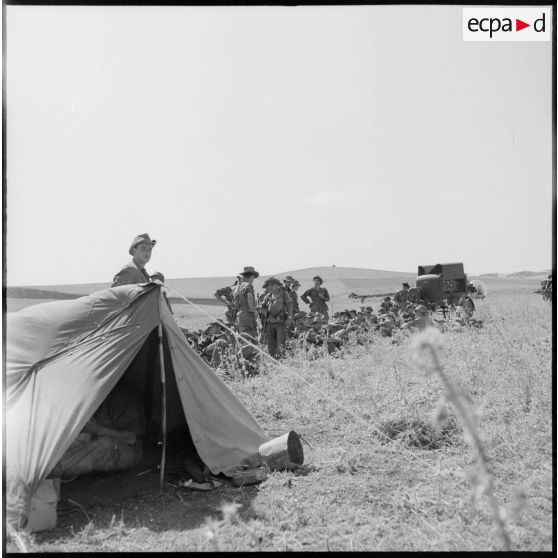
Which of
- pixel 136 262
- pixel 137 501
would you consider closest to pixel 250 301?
pixel 136 262

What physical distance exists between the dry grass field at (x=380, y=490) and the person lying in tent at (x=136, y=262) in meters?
2.15

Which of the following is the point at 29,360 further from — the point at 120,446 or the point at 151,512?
the point at 151,512

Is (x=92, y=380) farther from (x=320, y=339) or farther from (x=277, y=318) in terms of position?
(x=320, y=339)

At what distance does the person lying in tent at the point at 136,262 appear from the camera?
595 centimetres

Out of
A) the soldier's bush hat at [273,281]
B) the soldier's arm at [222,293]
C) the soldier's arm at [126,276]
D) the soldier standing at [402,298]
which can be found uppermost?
the soldier's arm at [126,276]

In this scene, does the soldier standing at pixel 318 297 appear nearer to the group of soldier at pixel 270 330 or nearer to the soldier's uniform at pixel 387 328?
the group of soldier at pixel 270 330

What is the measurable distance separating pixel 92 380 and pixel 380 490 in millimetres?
2305

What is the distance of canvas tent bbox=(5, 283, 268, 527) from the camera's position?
12.7ft

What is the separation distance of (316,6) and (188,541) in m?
3.36

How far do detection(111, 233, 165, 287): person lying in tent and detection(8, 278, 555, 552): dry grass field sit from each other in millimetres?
2150

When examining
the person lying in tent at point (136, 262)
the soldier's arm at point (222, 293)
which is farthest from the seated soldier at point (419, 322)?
the person lying in tent at point (136, 262)

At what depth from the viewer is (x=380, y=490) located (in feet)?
14.2

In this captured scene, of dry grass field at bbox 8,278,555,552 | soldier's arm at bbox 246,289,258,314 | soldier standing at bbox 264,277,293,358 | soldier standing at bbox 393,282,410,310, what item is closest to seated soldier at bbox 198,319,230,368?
soldier's arm at bbox 246,289,258,314

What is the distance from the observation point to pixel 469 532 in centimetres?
347
